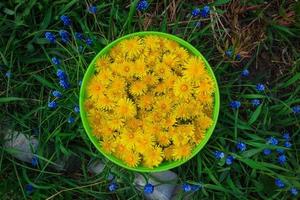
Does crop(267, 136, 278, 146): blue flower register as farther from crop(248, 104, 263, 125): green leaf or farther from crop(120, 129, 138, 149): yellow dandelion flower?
crop(120, 129, 138, 149): yellow dandelion flower

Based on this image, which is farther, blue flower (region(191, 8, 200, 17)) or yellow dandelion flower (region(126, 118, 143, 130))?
blue flower (region(191, 8, 200, 17))

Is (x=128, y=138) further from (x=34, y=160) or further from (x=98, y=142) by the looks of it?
(x=34, y=160)

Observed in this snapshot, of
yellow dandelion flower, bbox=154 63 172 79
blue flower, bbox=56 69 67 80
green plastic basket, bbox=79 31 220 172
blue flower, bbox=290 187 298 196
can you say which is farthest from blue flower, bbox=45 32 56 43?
blue flower, bbox=290 187 298 196

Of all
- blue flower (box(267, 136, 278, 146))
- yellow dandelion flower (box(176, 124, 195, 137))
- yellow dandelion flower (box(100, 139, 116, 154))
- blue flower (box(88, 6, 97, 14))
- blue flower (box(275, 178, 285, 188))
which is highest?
blue flower (box(88, 6, 97, 14))

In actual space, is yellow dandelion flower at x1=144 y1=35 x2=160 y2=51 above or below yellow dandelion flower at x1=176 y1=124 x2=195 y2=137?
above

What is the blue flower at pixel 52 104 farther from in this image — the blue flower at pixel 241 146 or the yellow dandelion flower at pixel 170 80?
the blue flower at pixel 241 146

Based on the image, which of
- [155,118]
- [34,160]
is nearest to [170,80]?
[155,118]

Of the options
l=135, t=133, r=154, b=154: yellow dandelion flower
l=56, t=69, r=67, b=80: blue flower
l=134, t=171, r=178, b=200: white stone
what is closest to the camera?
l=135, t=133, r=154, b=154: yellow dandelion flower

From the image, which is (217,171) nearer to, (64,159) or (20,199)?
(64,159)
